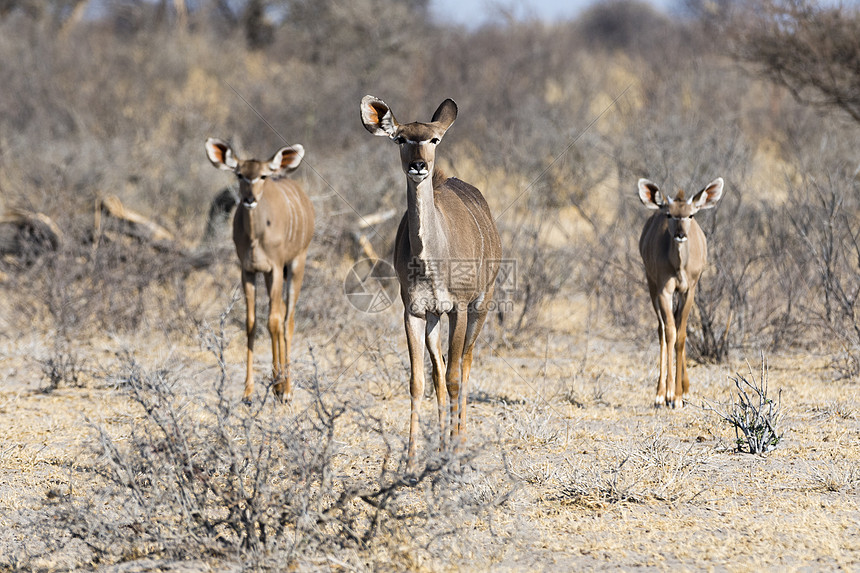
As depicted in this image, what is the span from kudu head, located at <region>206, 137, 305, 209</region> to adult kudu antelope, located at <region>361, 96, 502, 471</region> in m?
1.88

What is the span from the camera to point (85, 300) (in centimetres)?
892

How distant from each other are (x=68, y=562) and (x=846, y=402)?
4846 millimetres

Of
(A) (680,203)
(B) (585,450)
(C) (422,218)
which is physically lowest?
(B) (585,450)

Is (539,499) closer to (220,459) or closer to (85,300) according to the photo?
(220,459)

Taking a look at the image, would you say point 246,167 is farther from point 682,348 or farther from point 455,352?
point 682,348

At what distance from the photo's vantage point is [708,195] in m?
7.14

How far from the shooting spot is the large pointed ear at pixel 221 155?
7152 millimetres

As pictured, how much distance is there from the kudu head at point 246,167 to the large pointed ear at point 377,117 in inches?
82.9

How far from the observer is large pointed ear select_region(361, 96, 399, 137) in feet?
16.2

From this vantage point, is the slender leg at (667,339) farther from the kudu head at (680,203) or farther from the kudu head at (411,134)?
the kudu head at (411,134)

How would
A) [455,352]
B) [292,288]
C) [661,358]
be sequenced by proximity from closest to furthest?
[455,352] → [661,358] → [292,288]

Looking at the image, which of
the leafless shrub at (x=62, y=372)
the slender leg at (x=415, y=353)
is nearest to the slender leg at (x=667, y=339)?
the slender leg at (x=415, y=353)

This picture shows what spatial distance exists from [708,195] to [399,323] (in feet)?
9.83

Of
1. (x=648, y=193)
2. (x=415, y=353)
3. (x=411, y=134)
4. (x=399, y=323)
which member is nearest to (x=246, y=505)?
(x=415, y=353)
